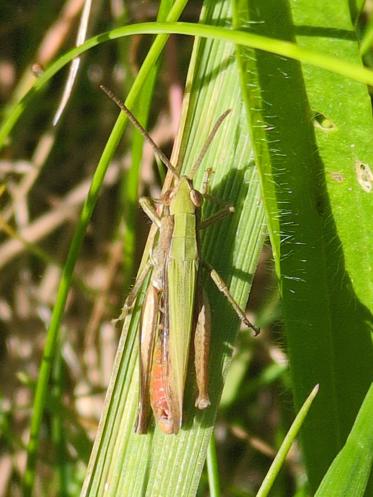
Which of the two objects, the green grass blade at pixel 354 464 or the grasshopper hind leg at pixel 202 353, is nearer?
the green grass blade at pixel 354 464

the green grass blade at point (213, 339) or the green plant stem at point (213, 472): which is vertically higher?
the green grass blade at point (213, 339)

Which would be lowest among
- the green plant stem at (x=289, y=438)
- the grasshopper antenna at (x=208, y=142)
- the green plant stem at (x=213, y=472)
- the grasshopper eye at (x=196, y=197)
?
the green plant stem at (x=213, y=472)

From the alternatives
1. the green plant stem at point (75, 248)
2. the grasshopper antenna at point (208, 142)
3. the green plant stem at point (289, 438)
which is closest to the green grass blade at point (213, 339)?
the grasshopper antenna at point (208, 142)

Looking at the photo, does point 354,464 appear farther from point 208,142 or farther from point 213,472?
point 208,142

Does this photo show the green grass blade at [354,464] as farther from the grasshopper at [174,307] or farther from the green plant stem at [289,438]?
the grasshopper at [174,307]

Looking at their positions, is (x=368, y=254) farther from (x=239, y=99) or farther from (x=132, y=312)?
(x=132, y=312)

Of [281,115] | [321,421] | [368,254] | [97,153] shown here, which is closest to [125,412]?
[321,421]

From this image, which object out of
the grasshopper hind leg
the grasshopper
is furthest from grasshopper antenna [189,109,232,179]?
the grasshopper hind leg
